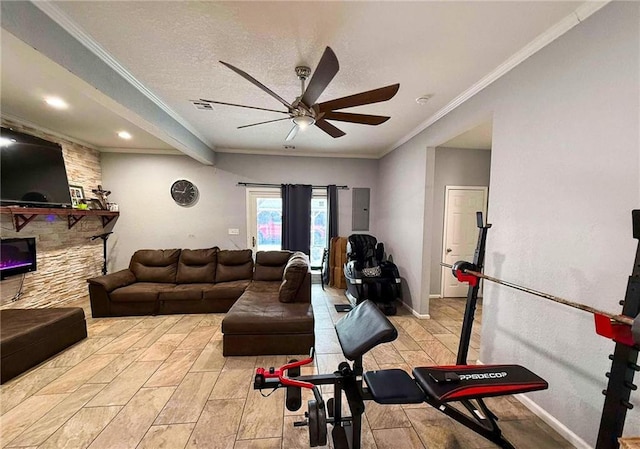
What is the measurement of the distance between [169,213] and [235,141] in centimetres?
200

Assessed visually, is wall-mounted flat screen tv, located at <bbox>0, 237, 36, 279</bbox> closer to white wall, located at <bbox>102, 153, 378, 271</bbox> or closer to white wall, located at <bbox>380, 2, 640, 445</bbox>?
white wall, located at <bbox>102, 153, 378, 271</bbox>

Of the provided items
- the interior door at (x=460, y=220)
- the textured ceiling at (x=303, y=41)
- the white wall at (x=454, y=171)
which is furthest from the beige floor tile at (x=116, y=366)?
the interior door at (x=460, y=220)

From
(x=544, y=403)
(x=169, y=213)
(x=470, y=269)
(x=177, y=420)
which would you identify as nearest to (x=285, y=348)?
(x=177, y=420)

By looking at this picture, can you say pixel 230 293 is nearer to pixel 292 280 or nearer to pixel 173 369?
pixel 292 280

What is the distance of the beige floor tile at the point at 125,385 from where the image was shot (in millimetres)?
1976

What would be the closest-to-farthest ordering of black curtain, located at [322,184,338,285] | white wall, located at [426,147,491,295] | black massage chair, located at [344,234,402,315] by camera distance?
black massage chair, located at [344,234,402,315] → white wall, located at [426,147,491,295] → black curtain, located at [322,184,338,285]

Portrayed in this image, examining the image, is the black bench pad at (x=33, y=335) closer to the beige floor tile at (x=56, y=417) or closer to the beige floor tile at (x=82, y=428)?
the beige floor tile at (x=56, y=417)

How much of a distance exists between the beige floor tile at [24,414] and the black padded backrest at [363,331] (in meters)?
2.30

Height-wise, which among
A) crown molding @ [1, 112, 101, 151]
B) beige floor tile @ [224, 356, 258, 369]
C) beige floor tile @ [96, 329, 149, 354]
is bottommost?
beige floor tile @ [96, 329, 149, 354]

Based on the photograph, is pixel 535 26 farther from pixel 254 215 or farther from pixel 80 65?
pixel 254 215

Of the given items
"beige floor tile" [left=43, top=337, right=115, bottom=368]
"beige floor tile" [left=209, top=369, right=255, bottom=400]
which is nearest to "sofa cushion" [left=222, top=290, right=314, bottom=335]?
"beige floor tile" [left=209, top=369, right=255, bottom=400]

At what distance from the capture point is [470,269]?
202cm

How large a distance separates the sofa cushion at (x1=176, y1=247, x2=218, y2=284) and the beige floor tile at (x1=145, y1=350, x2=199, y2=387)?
1533 millimetres

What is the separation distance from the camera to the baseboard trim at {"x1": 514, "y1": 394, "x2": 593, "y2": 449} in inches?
62.8
